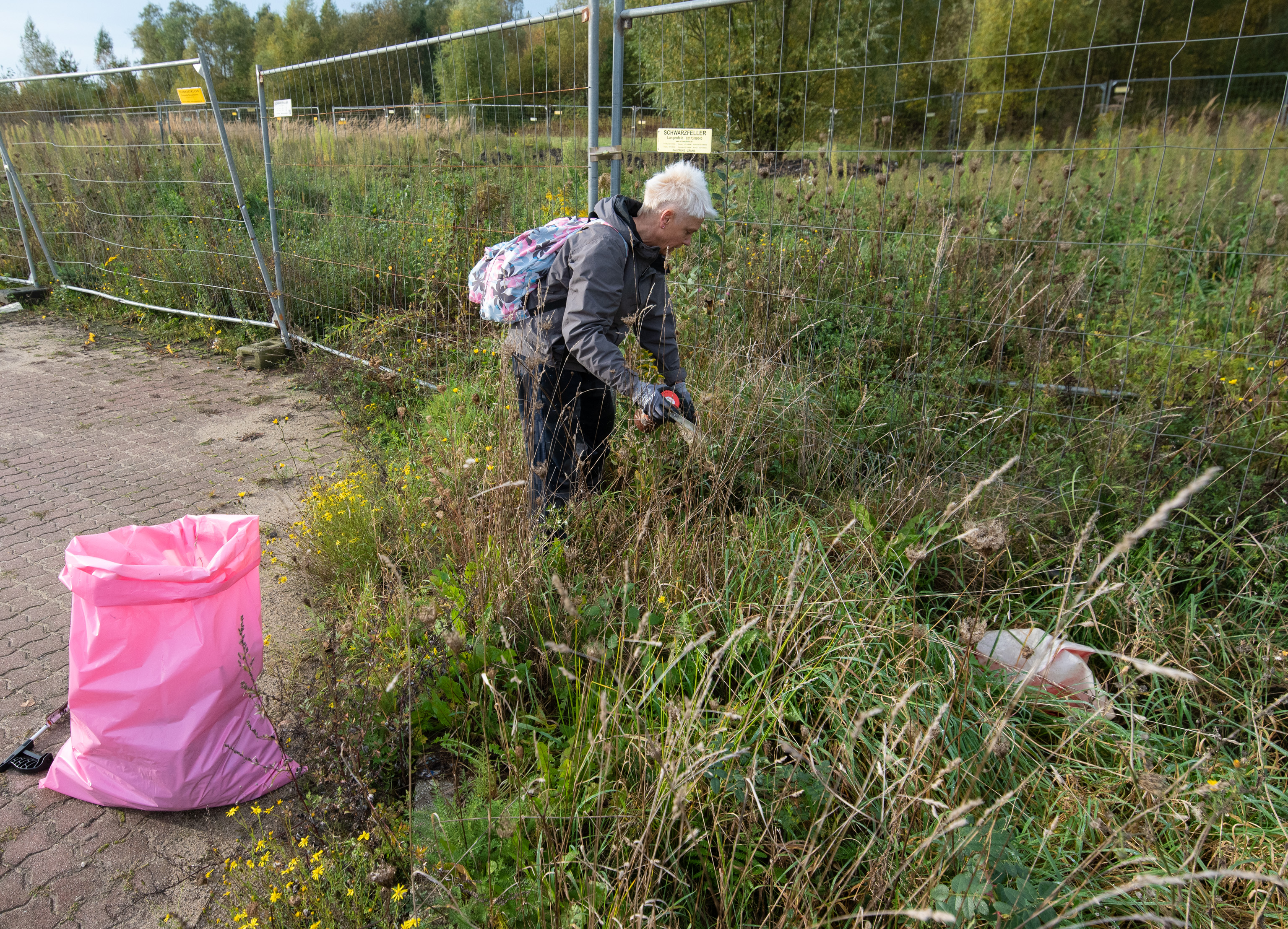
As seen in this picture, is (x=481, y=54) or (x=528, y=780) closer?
(x=528, y=780)

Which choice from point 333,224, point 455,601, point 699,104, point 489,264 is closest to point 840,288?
point 699,104

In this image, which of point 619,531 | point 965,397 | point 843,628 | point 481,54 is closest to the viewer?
point 843,628

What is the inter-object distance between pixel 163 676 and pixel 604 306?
192 cm

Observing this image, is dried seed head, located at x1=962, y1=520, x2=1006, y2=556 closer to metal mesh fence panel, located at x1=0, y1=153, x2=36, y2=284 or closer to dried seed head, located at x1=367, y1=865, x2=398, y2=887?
dried seed head, located at x1=367, y1=865, x2=398, y2=887

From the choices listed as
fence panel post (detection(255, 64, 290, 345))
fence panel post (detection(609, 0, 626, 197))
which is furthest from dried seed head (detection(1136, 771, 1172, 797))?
fence panel post (detection(255, 64, 290, 345))

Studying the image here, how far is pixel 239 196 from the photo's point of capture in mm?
6227

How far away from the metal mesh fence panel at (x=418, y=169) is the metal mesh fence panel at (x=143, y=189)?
1265 mm

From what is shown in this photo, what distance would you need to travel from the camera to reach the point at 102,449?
5113 millimetres

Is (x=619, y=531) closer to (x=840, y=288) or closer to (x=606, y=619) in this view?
(x=606, y=619)

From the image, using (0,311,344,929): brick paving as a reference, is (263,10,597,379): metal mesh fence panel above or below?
above

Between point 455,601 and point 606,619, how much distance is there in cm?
54

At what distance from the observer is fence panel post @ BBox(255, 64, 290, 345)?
6.21 metres

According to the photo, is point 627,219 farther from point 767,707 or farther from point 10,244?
point 10,244

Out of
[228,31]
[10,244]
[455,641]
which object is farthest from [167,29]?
[455,641]
